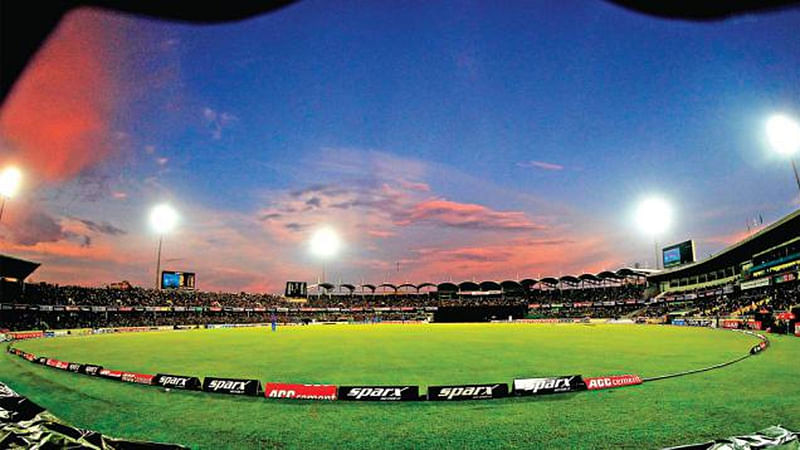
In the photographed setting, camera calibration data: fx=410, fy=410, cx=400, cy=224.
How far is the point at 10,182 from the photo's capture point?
28078 mm

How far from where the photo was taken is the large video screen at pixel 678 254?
8012cm

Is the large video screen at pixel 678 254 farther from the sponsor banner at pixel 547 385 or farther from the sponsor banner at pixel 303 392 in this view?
the sponsor banner at pixel 303 392

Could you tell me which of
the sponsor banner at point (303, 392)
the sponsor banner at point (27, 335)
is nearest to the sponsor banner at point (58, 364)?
the sponsor banner at point (303, 392)

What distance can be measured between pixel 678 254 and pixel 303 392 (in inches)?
3655

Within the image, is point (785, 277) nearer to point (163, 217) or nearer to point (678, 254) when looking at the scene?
point (678, 254)

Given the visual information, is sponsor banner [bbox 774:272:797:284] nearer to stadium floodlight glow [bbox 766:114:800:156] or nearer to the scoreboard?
stadium floodlight glow [bbox 766:114:800:156]

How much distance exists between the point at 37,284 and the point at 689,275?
116691 mm

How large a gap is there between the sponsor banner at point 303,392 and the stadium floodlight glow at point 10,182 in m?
27.2

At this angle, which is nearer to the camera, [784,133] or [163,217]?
[784,133]

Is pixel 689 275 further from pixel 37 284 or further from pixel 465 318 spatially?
pixel 37 284

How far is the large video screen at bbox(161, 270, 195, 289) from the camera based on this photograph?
295 ft

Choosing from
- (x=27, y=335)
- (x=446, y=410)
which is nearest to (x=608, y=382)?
(x=446, y=410)

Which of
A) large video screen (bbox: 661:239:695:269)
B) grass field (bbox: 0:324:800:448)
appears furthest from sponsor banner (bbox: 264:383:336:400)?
large video screen (bbox: 661:239:695:269)

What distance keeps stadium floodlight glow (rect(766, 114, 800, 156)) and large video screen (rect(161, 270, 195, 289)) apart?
100 meters
